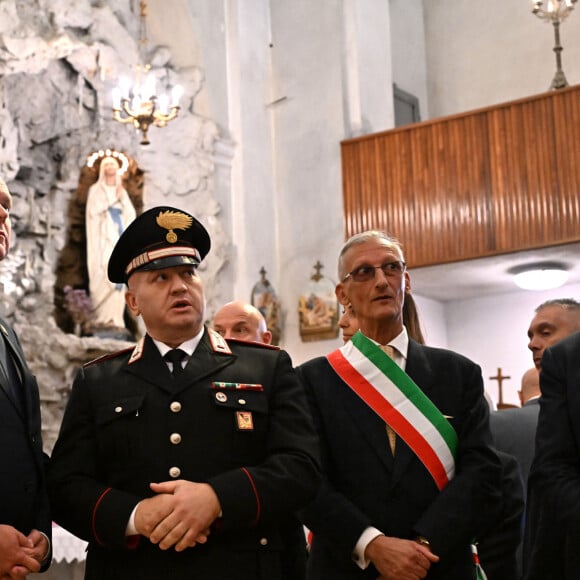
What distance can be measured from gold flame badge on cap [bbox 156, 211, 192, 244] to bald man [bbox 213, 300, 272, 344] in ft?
5.84

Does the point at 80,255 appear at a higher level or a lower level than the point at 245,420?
higher

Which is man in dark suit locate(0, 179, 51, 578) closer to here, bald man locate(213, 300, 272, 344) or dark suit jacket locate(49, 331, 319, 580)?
dark suit jacket locate(49, 331, 319, 580)

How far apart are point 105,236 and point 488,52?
22.7 ft

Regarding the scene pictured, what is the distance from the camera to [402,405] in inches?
127

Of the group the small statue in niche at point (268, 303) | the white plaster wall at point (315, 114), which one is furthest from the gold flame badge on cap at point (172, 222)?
the white plaster wall at point (315, 114)

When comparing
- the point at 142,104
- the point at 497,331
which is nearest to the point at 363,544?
the point at 142,104

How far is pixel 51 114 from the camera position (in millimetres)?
10141

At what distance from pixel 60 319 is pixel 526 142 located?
5465mm

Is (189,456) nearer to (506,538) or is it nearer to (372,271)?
(372,271)

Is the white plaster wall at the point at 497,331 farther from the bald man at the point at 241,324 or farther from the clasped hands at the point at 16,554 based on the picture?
the clasped hands at the point at 16,554

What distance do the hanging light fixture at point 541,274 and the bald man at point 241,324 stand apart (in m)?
7.54

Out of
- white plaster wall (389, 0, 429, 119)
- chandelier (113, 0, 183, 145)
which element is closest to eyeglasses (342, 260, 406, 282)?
chandelier (113, 0, 183, 145)

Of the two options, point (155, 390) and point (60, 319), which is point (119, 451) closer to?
point (155, 390)

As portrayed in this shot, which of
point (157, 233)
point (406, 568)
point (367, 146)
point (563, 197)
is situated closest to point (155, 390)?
Result: point (157, 233)
